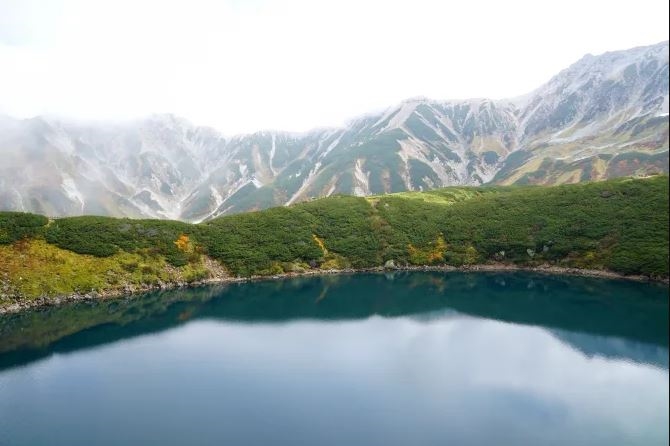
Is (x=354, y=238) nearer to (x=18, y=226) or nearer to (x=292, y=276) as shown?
(x=292, y=276)

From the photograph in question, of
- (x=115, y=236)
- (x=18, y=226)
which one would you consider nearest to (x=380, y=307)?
(x=115, y=236)

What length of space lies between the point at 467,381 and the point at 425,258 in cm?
6522

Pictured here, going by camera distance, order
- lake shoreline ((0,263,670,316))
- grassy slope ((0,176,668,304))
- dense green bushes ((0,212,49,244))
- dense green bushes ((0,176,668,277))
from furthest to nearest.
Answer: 1. dense green bushes ((0,176,668,277))
2. grassy slope ((0,176,668,304))
3. dense green bushes ((0,212,49,244))
4. lake shoreline ((0,263,670,316))

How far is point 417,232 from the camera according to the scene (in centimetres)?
11581

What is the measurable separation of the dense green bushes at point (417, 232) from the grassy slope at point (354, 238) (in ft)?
0.76

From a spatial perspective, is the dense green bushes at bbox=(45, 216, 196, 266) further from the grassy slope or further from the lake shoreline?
the lake shoreline

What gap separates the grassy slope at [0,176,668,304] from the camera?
84.9 metres

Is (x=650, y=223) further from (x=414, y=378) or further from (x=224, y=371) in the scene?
(x=224, y=371)

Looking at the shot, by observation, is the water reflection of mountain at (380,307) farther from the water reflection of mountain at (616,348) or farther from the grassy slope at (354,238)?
the grassy slope at (354,238)

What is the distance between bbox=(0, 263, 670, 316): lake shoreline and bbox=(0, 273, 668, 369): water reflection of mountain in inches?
106


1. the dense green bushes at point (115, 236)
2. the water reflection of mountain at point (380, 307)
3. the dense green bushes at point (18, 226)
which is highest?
the dense green bushes at point (18, 226)

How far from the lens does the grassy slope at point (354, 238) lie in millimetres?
84938

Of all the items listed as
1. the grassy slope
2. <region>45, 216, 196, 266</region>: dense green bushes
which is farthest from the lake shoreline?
<region>45, 216, 196, 266</region>: dense green bushes

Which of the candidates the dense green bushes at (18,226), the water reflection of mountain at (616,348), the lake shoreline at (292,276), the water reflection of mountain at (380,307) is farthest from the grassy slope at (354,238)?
the water reflection of mountain at (616,348)
